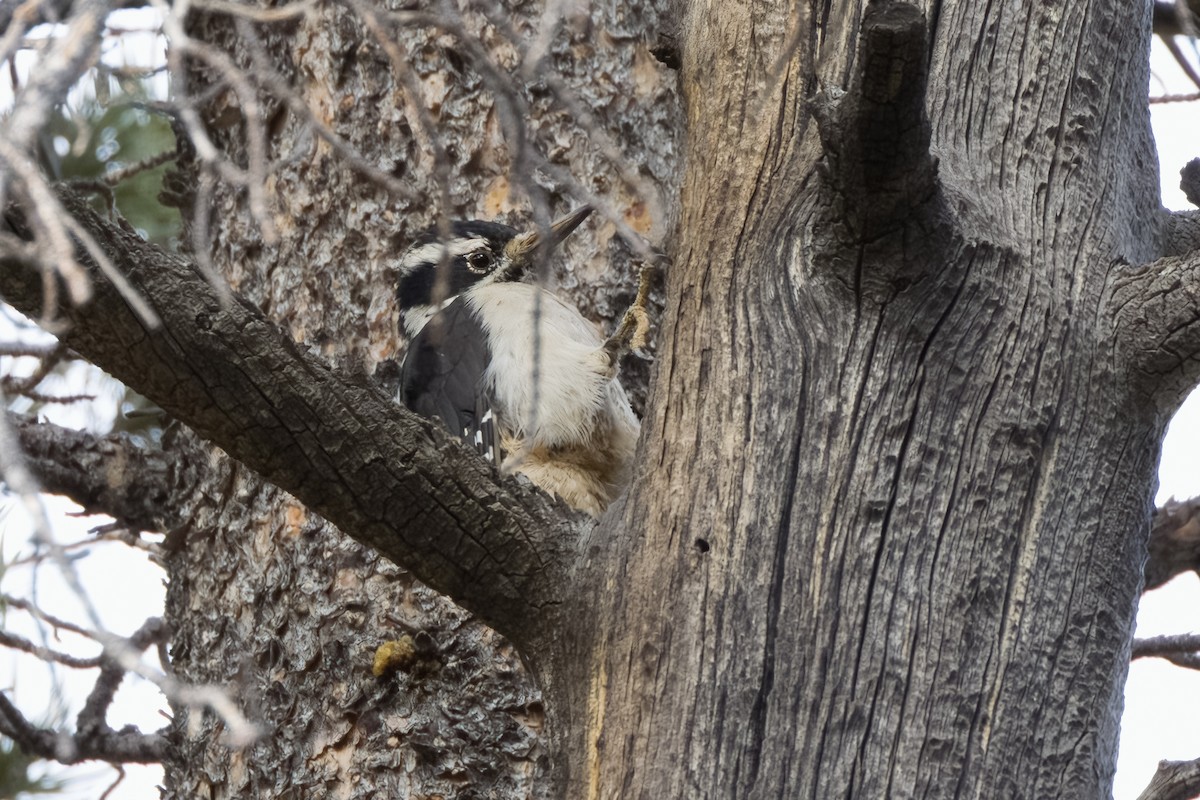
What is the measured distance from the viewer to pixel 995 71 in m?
2.09

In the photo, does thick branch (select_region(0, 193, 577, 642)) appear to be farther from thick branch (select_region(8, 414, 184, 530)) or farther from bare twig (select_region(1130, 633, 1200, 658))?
bare twig (select_region(1130, 633, 1200, 658))

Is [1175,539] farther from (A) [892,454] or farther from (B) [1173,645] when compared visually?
(A) [892,454]

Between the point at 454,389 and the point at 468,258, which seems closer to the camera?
the point at 454,389

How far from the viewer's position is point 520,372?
11.3 feet

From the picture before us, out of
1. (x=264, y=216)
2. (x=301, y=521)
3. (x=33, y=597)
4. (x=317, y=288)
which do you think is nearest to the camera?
(x=264, y=216)

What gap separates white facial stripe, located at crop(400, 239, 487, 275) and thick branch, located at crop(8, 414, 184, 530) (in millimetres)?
751

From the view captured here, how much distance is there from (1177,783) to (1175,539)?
4.96 ft

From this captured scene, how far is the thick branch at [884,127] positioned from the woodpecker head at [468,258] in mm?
1362

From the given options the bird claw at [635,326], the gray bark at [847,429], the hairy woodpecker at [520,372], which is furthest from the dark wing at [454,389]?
the gray bark at [847,429]

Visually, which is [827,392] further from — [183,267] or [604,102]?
[604,102]

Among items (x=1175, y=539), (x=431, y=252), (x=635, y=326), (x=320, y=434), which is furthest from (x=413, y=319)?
(x=1175, y=539)

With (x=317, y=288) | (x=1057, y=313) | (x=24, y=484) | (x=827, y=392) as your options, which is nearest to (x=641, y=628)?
(x=827, y=392)

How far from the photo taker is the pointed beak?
3.16 m

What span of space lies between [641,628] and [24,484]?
986mm
